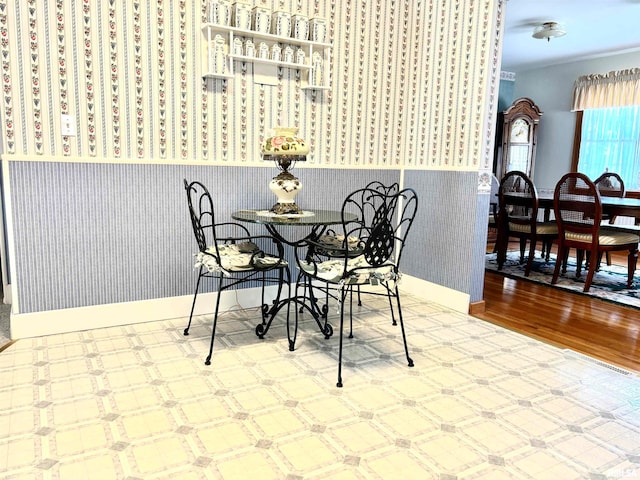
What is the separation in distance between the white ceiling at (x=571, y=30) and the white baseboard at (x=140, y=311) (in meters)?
2.20

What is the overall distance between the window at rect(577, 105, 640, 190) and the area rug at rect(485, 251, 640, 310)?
1791 mm

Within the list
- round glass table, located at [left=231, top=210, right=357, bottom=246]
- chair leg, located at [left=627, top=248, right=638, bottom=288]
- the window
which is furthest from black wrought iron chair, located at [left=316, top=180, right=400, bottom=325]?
the window

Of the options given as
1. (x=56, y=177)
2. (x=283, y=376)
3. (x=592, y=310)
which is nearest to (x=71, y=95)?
(x=56, y=177)

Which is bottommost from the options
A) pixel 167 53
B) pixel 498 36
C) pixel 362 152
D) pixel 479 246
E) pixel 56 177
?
pixel 479 246

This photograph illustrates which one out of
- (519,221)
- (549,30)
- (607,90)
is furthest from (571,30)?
(519,221)

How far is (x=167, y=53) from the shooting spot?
9.87ft

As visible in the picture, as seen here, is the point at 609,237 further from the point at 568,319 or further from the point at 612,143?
the point at 612,143

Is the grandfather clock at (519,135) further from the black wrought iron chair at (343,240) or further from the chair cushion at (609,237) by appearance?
the black wrought iron chair at (343,240)

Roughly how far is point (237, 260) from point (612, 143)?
611 cm

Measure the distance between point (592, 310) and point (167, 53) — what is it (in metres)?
3.46

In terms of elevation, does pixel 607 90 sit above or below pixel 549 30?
below

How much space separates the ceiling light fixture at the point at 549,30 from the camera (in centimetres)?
517

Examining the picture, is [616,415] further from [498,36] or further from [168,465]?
[498,36]

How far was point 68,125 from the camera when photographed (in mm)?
2811
